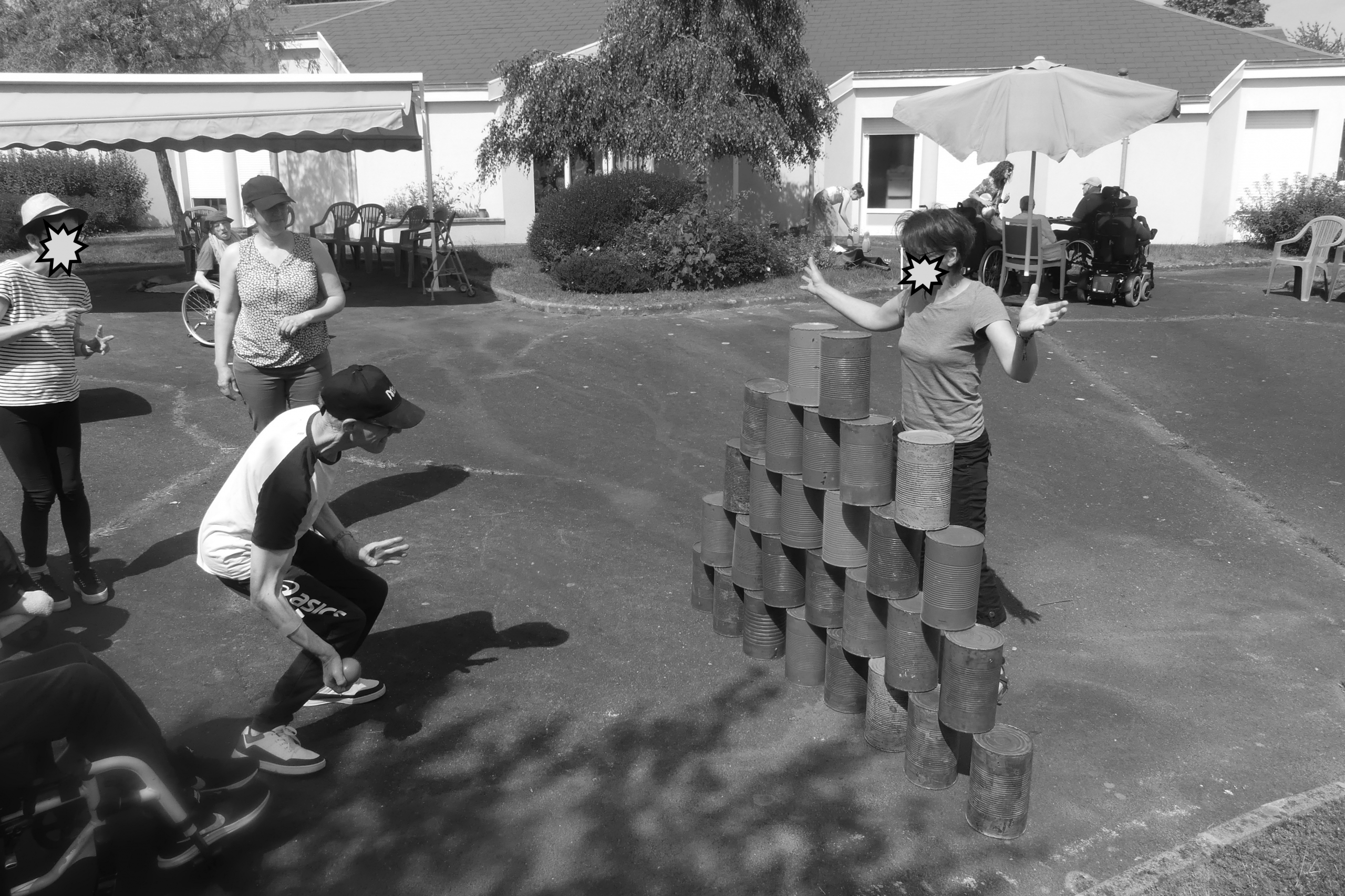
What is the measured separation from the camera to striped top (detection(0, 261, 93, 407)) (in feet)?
16.5

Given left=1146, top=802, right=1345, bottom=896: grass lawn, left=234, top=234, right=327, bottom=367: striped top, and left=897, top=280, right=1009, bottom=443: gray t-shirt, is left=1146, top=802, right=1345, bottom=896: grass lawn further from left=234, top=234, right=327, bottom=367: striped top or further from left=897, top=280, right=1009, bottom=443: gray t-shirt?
left=234, top=234, right=327, bottom=367: striped top

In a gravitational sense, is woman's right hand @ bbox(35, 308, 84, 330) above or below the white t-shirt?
above

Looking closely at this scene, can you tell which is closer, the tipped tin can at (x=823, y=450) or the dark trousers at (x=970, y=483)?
the tipped tin can at (x=823, y=450)

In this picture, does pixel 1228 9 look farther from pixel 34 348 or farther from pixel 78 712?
pixel 78 712

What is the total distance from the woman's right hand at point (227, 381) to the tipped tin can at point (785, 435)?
309 cm

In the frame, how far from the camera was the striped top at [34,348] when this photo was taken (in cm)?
504

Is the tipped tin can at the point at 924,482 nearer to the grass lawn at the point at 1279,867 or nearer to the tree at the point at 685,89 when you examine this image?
the grass lawn at the point at 1279,867

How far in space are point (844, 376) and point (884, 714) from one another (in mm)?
1297

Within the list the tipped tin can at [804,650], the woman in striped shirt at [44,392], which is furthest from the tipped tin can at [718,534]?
the woman in striped shirt at [44,392]

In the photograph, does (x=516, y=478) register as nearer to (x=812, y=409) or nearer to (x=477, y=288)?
(x=812, y=409)

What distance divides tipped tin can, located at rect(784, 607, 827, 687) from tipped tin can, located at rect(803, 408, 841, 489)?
2.04 feet

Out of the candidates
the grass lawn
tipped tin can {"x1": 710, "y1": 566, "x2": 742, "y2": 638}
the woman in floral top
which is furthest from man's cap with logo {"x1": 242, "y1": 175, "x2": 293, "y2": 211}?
the grass lawn

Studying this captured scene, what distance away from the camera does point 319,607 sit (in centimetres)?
392

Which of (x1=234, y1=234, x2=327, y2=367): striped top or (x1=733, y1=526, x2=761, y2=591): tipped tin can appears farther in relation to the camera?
(x1=234, y1=234, x2=327, y2=367): striped top
